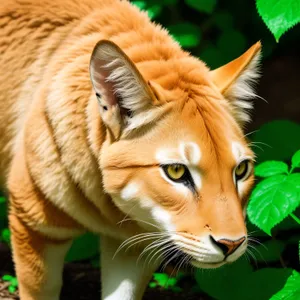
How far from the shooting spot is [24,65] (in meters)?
3.79

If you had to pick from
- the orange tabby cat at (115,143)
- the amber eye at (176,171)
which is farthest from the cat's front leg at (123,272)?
the amber eye at (176,171)

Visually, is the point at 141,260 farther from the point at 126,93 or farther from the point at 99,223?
the point at 126,93

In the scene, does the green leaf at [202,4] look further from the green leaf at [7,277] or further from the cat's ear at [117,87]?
the green leaf at [7,277]

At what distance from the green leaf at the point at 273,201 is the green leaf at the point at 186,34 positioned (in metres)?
1.53

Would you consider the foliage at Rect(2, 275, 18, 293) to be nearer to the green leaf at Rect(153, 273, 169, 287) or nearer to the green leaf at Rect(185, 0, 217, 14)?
the green leaf at Rect(153, 273, 169, 287)

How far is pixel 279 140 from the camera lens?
4.21 m

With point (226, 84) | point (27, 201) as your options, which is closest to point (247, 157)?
point (226, 84)

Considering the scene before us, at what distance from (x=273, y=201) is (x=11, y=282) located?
1.97 meters

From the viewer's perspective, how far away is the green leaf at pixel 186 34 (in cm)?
463

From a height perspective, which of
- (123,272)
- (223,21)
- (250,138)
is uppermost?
(223,21)

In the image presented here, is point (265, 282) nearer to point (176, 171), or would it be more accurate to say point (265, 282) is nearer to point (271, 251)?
point (271, 251)

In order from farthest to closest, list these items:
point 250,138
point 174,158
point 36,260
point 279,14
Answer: point 250,138, point 36,260, point 279,14, point 174,158

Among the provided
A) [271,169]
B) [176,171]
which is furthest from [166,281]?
[176,171]

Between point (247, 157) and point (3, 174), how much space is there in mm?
1437
